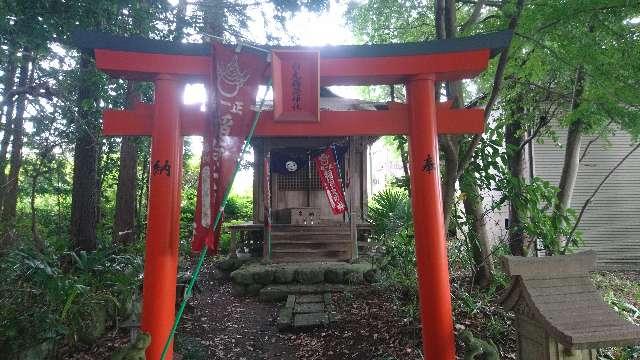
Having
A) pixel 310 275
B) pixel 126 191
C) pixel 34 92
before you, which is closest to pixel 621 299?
pixel 310 275

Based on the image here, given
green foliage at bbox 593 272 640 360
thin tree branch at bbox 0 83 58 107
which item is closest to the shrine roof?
thin tree branch at bbox 0 83 58 107

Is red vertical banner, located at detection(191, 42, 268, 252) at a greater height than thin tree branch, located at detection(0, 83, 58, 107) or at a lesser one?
lesser

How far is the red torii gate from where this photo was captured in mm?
3975

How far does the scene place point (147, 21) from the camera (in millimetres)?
→ 6051

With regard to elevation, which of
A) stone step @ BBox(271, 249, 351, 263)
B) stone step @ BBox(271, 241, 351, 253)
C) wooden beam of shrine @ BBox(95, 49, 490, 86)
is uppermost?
wooden beam of shrine @ BBox(95, 49, 490, 86)

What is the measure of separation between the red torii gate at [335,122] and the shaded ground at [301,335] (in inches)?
55.1

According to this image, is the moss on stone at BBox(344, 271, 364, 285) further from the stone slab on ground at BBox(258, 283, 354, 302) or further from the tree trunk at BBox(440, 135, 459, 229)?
the tree trunk at BBox(440, 135, 459, 229)

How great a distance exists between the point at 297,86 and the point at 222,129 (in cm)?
92

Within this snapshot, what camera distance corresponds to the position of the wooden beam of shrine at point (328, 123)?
4.20 metres

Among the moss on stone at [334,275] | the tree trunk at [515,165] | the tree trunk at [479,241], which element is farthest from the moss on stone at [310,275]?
the tree trunk at [515,165]

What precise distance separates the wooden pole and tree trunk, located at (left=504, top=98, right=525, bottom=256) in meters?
5.47

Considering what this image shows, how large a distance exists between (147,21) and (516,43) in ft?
18.3

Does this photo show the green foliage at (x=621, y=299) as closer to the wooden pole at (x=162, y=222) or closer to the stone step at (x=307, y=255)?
the wooden pole at (x=162, y=222)

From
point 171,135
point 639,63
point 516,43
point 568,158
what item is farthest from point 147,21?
point 568,158
